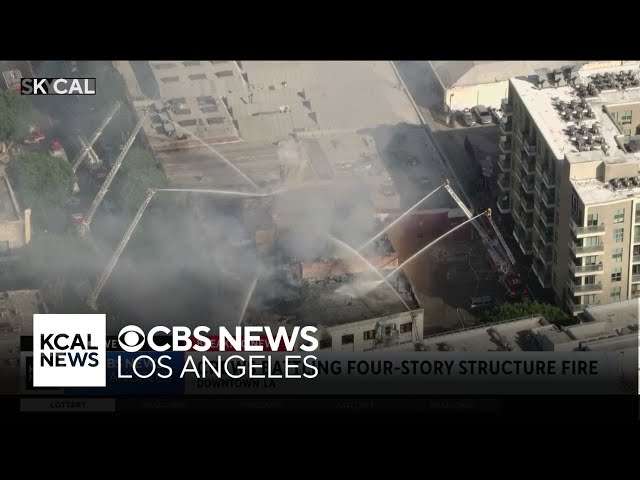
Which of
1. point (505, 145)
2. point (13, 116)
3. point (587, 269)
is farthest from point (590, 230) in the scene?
point (13, 116)

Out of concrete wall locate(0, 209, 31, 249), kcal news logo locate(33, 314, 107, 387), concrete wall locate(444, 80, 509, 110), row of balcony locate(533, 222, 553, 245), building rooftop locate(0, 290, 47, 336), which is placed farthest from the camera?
concrete wall locate(444, 80, 509, 110)

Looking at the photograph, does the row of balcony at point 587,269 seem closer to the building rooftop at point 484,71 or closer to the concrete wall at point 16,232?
the building rooftop at point 484,71

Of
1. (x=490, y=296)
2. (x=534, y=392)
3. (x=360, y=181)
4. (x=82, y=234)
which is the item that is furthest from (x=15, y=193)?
(x=534, y=392)

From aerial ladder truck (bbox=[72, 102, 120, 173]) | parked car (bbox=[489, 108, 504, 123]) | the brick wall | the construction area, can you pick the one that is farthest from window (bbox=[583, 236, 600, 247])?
aerial ladder truck (bbox=[72, 102, 120, 173])

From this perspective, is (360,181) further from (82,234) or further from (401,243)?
(82,234)

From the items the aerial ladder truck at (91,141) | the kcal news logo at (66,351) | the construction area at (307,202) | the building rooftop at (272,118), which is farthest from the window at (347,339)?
the aerial ladder truck at (91,141)

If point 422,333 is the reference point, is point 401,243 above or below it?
above

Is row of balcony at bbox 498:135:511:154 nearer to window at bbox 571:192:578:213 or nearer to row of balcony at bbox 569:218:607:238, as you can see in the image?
window at bbox 571:192:578:213
